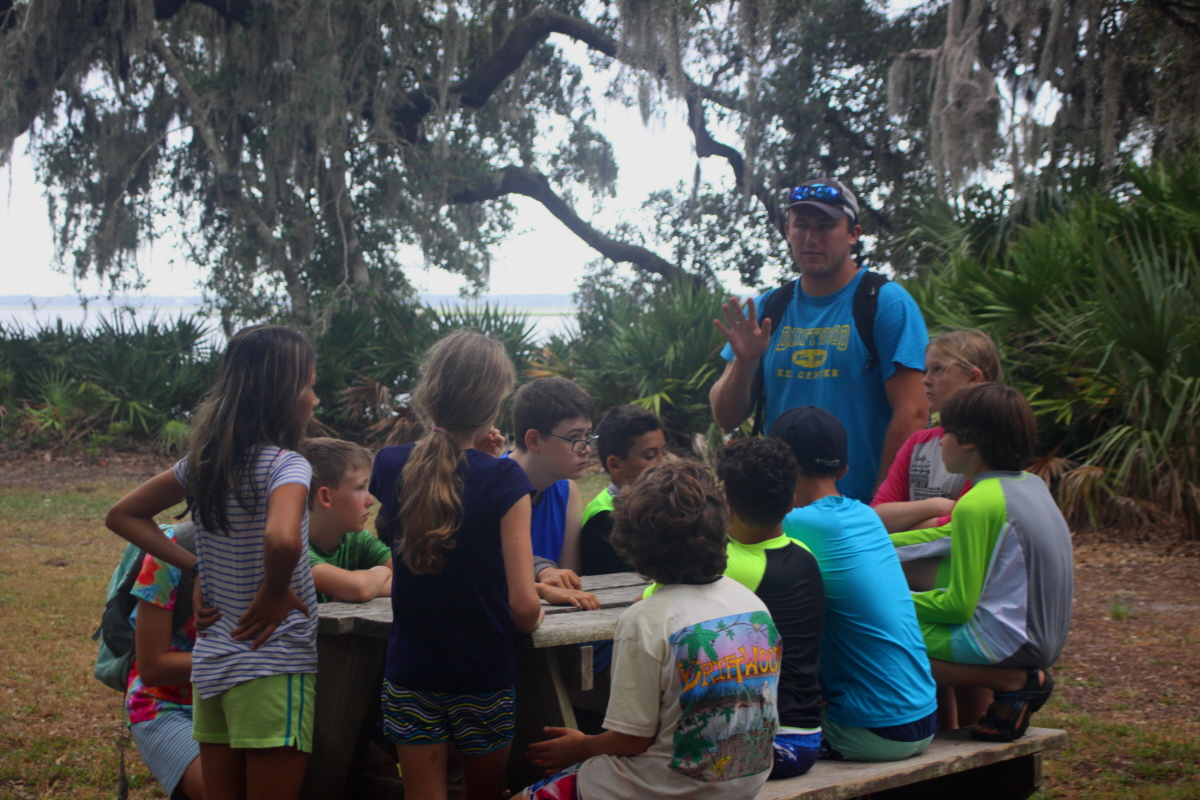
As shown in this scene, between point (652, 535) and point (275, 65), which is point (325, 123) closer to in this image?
point (275, 65)

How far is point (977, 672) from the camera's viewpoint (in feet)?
9.59

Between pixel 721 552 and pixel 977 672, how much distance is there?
1.11m

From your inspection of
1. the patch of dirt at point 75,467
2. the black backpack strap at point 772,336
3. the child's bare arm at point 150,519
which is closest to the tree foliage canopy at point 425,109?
the patch of dirt at point 75,467

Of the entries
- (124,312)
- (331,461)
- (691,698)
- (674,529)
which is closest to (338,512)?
(331,461)

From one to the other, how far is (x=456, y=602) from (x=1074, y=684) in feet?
11.5

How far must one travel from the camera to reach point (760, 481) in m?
2.48

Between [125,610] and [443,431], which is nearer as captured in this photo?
[443,431]

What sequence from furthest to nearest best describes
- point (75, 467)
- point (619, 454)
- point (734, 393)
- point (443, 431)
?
point (75, 467), point (734, 393), point (619, 454), point (443, 431)

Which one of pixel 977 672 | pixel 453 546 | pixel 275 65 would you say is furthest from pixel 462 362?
pixel 275 65

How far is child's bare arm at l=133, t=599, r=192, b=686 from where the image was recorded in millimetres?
2641

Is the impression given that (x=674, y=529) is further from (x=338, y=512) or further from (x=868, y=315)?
(x=868, y=315)

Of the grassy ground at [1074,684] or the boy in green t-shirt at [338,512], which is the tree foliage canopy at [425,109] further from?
the boy in green t-shirt at [338,512]

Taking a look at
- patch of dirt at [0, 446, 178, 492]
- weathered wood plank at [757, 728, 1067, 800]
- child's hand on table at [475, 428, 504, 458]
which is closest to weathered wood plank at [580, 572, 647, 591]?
child's hand on table at [475, 428, 504, 458]

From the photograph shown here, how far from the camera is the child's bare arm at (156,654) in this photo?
2.64 meters
